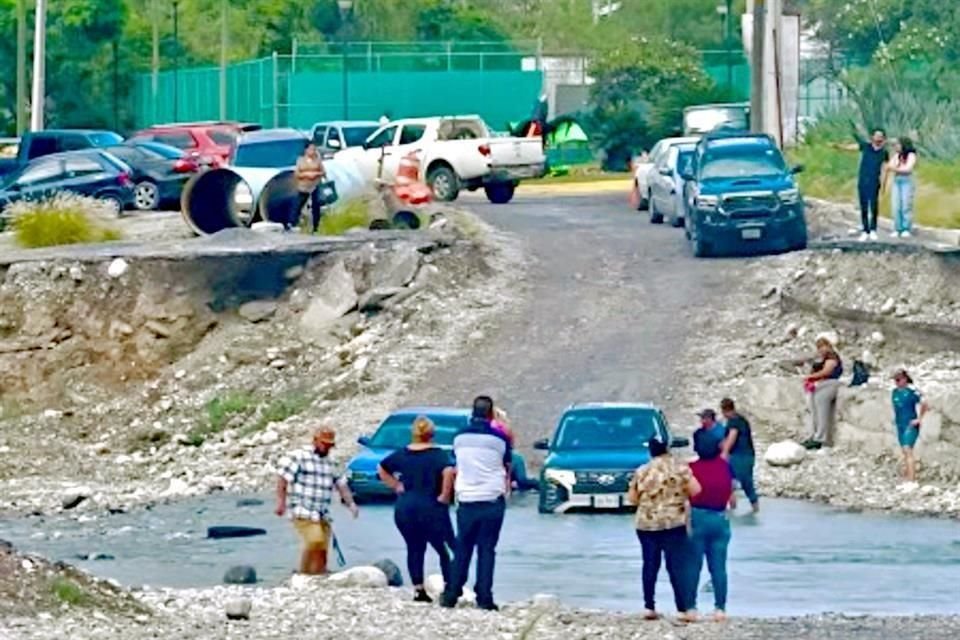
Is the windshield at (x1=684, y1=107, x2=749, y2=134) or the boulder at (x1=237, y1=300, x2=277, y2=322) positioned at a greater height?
the windshield at (x1=684, y1=107, x2=749, y2=134)

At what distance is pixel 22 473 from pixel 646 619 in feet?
65.8

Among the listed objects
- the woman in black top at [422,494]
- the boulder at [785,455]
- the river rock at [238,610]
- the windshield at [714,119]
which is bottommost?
the boulder at [785,455]

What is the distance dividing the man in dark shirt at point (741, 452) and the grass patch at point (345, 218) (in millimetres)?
16208

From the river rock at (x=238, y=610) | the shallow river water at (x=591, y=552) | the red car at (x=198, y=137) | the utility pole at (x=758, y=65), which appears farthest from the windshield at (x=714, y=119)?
the river rock at (x=238, y=610)

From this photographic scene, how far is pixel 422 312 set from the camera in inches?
1682

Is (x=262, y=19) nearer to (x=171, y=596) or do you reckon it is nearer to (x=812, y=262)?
(x=812, y=262)

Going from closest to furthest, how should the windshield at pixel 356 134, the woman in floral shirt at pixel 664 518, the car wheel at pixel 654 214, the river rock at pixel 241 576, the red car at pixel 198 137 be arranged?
the woman in floral shirt at pixel 664 518 < the river rock at pixel 241 576 < the car wheel at pixel 654 214 < the red car at pixel 198 137 < the windshield at pixel 356 134

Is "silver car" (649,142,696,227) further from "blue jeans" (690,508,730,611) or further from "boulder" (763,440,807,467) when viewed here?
"blue jeans" (690,508,730,611)

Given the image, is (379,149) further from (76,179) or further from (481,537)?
(481,537)

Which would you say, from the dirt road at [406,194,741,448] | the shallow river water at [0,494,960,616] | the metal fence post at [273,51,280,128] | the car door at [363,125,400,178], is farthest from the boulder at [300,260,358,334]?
the metal fence post at [273,51,280,128]

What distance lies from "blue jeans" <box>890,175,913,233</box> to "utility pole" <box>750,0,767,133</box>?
34.5ft

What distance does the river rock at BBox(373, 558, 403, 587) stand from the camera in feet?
78.5

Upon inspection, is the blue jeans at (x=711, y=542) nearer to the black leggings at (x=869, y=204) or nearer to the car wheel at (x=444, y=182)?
the black leggings at (x=869, y=204)

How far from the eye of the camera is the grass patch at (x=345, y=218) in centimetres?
4709
